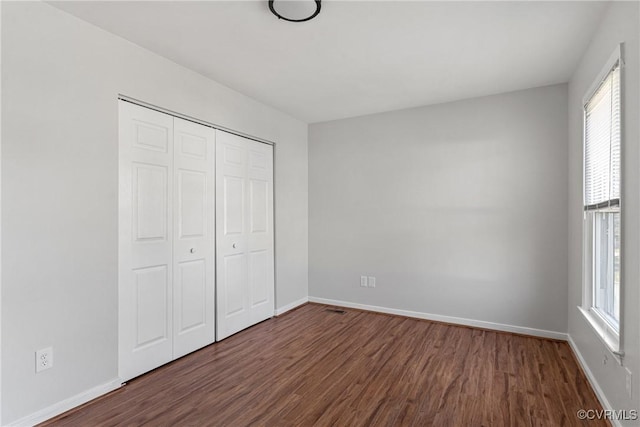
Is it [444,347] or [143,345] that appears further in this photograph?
[444,347]

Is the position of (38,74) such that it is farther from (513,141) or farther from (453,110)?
(513,141)

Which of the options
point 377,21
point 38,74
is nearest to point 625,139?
point 377,21

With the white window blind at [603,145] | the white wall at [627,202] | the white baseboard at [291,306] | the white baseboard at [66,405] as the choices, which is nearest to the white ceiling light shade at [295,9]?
the white wall at [627,202]

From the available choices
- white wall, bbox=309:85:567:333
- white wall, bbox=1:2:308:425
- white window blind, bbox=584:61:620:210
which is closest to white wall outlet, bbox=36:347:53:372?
white wall, bbox=1:2:308:425

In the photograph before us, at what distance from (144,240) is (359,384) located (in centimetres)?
A: 205

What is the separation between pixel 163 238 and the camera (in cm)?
289

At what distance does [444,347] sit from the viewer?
329 centimetres

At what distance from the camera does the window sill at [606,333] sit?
1958 mm

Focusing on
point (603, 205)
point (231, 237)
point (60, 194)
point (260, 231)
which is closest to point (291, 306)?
Answer: point (260, 231)

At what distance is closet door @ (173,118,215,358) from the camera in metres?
3.03

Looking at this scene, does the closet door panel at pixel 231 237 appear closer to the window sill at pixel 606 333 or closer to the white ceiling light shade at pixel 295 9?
the white ceiling light shade at pixel 295 9

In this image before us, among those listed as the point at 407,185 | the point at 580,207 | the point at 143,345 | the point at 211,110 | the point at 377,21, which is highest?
the point at 377,21

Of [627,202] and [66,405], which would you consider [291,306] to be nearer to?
[66,405]

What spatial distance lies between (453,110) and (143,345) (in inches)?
156
